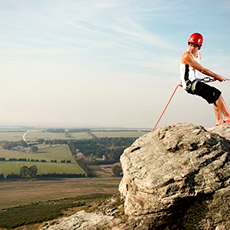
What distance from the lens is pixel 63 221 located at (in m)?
11.9

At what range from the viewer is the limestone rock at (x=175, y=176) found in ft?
29.1

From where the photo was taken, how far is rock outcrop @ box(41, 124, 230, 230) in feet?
29.0

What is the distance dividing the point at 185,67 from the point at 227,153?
444cm

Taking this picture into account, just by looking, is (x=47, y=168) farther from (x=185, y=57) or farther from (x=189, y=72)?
(x=185, y=57)

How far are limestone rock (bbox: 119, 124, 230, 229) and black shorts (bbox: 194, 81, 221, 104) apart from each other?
1768 millimetres

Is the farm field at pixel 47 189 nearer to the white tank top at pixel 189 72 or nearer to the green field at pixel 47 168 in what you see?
the green field at pixel 47 168

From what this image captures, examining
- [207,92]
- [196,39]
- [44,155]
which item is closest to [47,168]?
[44,155]

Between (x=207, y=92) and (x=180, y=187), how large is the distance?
510cm

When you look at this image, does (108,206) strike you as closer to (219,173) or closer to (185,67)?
(219,173)

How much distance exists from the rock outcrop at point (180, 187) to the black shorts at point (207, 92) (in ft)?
6.15

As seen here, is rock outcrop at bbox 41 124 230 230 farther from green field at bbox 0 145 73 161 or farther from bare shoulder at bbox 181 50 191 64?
green field at bbox 0 145 73 161

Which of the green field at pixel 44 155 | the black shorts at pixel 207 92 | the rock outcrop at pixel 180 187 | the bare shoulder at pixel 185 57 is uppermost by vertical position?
the bare shoulder at pixel 185 57

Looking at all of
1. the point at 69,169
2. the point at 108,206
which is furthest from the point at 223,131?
the point at 69,169

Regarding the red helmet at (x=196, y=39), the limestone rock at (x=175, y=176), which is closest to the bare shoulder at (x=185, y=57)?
the red helmet at (x=196, y=39)
